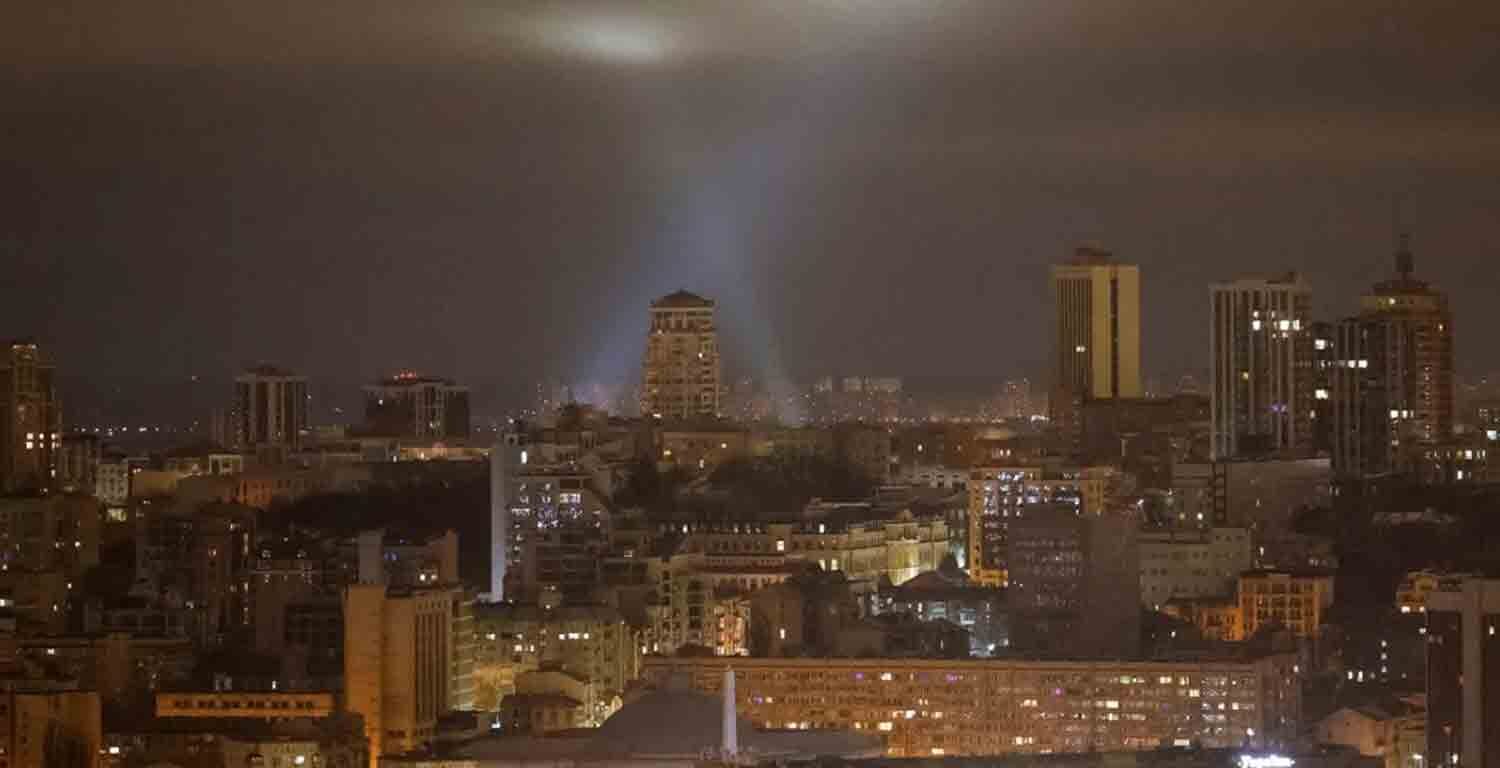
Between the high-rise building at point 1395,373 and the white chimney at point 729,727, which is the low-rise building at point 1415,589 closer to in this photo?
the white chimney at point 729,727

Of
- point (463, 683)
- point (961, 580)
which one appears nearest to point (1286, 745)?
point (463, 683)

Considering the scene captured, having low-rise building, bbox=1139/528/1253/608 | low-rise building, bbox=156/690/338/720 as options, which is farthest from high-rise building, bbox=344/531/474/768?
low-rise building, bbox=1139/528/1253/608

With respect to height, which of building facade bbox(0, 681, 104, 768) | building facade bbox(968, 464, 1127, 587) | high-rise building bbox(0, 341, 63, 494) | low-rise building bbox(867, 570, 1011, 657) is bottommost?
building facade bbox(0, 681, 104, 768)

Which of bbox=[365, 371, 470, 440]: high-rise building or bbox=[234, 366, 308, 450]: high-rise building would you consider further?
bbox=[365, 371, 470, 440]: high-rise building

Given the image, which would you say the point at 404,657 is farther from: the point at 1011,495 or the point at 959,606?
the point at 1011,495

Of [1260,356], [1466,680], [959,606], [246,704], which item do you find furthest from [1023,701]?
[1260,356]

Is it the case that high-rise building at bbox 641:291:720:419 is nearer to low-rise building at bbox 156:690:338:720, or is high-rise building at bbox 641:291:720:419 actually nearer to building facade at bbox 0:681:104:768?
low-rise building at bbox 156:690:338:720
